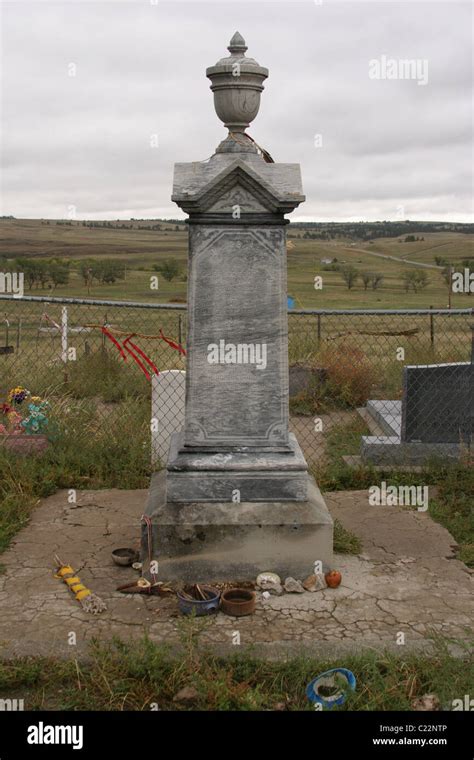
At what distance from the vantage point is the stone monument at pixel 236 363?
452cm

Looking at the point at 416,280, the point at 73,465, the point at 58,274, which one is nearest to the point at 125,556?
the point at 73,465

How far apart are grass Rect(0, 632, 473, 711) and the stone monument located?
0.88m

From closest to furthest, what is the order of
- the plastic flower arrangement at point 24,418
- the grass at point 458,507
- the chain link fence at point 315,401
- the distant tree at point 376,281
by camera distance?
1. the grass at point 458,507
2. the chain link fence at point 315,401
3. the plastic flower arrangement at point 24,418
4. the distant tree at point 376,281

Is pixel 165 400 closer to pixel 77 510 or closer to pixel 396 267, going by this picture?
pixel 77 510

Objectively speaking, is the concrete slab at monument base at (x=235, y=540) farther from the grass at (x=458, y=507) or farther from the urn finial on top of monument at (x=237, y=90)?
the urn finial on top of monument at (x=237, y=90)

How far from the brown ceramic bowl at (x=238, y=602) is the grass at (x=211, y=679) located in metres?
0.46

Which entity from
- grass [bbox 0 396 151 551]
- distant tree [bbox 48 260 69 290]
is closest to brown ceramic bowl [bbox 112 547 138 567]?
grass [bbox 0 396 151 551]

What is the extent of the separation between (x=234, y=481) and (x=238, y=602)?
0.75 metres

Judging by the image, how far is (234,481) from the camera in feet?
15.1

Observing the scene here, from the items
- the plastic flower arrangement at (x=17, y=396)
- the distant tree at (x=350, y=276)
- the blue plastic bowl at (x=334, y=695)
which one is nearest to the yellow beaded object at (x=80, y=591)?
the blue plastic bowl at (x=334, y=695)

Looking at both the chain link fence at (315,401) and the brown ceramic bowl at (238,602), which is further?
the chain link fence at (315,401)

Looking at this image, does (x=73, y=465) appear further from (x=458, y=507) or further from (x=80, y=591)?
(x=458, y=507)

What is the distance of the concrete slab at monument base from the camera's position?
4543 millimetres

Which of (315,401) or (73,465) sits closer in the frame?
(73,465)
